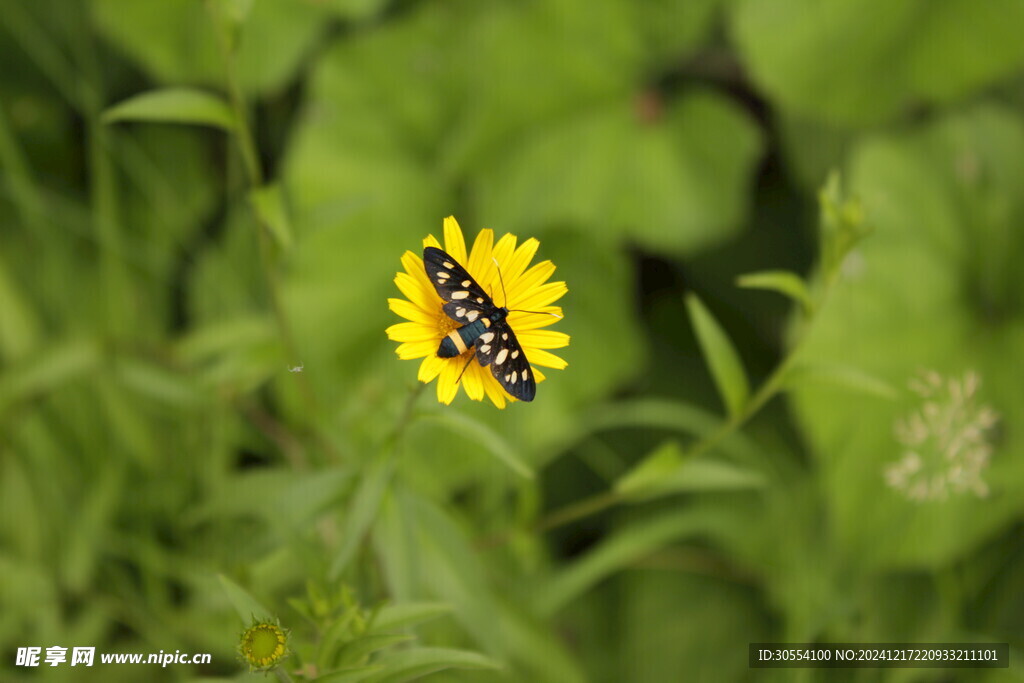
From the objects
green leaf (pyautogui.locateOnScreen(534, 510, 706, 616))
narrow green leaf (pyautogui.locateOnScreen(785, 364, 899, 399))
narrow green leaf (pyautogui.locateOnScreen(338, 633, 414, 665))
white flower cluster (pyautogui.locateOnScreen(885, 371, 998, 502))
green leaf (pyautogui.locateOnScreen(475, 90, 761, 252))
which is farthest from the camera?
green leaf (pyautogui.locateOnScreen(475, 90, 761, 252))

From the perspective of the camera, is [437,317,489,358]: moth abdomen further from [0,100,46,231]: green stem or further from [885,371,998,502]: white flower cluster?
[0,100,46,231]: green stem

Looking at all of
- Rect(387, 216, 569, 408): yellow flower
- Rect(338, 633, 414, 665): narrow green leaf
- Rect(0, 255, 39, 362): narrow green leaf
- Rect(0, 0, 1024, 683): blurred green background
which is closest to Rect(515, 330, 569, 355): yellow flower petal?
Rect(387, 216, 569, 408): yellow flower

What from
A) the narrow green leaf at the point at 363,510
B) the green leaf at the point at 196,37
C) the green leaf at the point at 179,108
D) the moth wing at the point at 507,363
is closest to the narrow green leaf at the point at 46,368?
the green leaf at the point at 196,37

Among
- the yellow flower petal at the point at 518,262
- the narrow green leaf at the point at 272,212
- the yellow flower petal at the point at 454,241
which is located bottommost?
the yellow flower petal at the point at 518,262

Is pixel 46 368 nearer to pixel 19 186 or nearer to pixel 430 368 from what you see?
pixel 19 186

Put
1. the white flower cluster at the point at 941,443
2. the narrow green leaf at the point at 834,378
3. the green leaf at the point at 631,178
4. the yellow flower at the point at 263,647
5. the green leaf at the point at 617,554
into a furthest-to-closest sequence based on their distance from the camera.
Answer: the green leaf at the point at 631,178, the green leaf at the point at 617,554, the white flower cluster at the point at 941,443, the narrow green leaf at the point at 834,378, the yellow flower at the point at 263,647

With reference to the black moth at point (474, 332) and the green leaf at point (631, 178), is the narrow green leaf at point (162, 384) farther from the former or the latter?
the black moth at point (474, 332)
